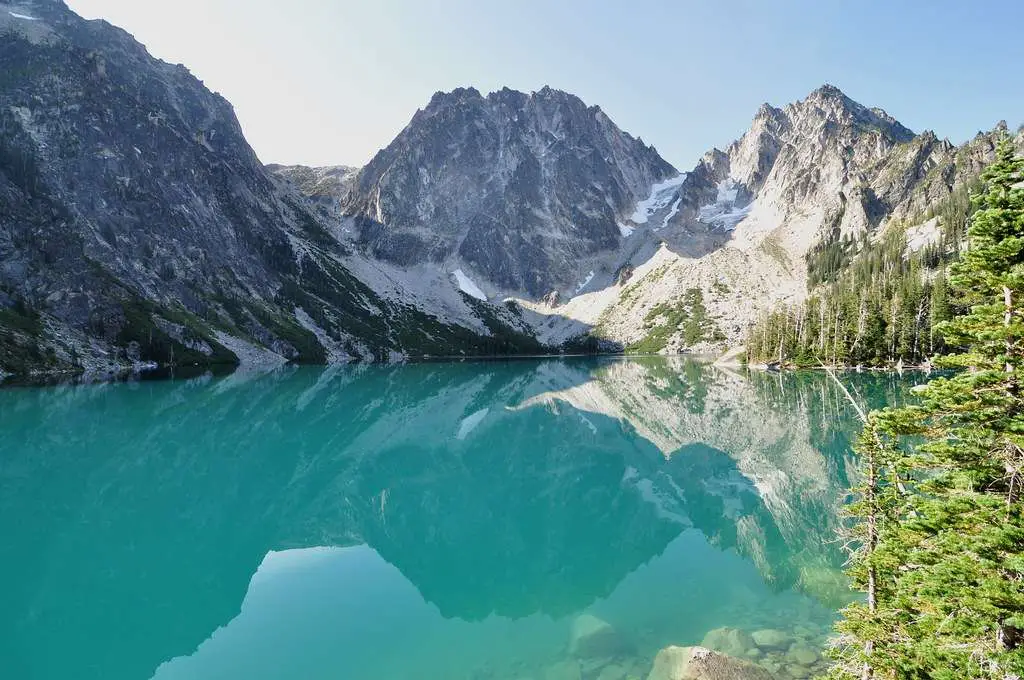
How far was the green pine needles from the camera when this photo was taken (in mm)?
8734

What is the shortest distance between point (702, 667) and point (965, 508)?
27.1ft

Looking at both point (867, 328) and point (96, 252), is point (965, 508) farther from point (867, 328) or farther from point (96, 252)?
point (96, 252)

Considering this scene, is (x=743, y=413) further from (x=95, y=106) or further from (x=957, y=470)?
(x=95, y=106)

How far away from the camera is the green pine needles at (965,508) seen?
8734 mm

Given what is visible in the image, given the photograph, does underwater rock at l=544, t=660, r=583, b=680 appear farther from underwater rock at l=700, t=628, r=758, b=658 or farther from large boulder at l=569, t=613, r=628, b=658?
underwater rock at l=700, t=628, r=758, b=658

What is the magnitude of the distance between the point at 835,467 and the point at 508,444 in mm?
27741

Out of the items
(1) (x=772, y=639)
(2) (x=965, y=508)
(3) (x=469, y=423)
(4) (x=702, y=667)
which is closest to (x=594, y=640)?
(4) (x=702, y=667)

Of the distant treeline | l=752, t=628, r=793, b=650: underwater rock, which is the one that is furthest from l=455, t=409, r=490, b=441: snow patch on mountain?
the distant treeline

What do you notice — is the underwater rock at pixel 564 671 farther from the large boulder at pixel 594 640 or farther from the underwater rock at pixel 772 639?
the underwater rock at pixel 772 639

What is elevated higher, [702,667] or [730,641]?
[730,641]

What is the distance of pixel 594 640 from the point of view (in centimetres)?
1781

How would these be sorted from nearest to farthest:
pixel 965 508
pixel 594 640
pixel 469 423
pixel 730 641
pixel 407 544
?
pixel 965 508 → pixel 730 641 → pixel 594 640 → pixel 407 544 → pixel 469 423

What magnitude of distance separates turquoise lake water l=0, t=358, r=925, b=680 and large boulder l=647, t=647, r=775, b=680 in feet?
2.84

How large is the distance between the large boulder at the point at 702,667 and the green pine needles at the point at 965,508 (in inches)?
139
